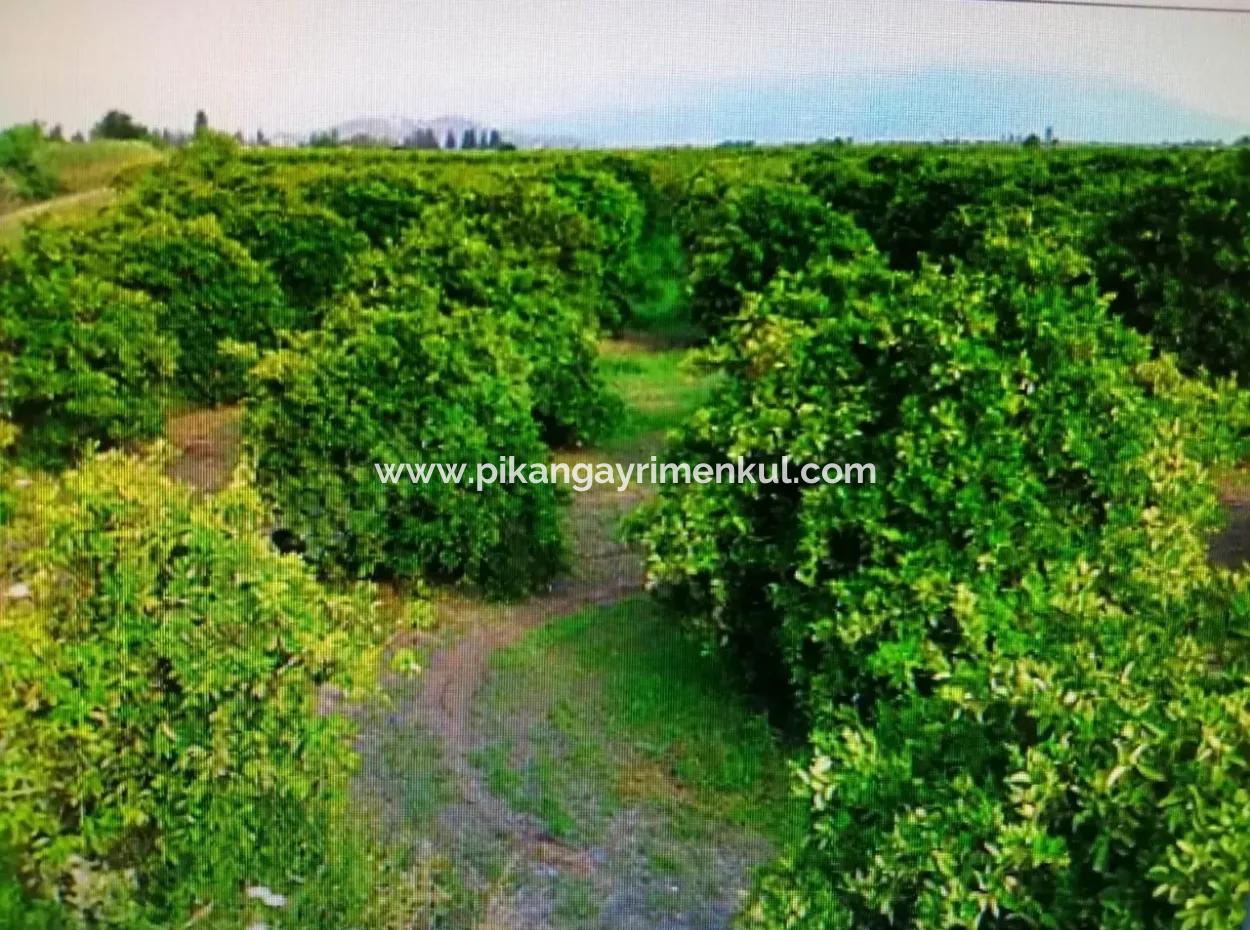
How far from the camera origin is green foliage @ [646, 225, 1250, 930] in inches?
71.0

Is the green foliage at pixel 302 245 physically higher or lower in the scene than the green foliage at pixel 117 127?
lower

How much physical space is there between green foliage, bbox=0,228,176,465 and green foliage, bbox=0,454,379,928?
0.37 meters

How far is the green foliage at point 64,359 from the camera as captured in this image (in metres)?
2.78

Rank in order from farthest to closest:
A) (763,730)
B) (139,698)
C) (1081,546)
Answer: (763,730) < (1081,546) < (139,698)

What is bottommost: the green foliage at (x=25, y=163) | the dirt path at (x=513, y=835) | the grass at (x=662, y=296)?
the dirt path at (x=513, y=835)

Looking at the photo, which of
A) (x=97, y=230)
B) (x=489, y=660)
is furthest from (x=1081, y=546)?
(x=97, y=230)

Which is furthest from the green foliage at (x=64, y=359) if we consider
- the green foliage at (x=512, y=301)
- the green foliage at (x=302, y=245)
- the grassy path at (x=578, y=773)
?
the green foliage at (x=512, y=301)

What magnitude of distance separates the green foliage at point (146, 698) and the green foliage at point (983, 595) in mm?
921

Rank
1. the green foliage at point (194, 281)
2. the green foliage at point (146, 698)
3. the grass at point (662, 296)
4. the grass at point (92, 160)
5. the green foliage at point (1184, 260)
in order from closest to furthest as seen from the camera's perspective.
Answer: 1. the green foliage at point (146, 698)
2. the grass at point (92, 160)
3. the green foliage at point (194, 281)
4. the green foliage at point (1184, 260)
5. the grass at point (662, 296)

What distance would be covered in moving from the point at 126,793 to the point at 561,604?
1468 mm

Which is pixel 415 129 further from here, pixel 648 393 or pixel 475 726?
pixel 648 393

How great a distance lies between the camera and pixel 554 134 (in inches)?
115

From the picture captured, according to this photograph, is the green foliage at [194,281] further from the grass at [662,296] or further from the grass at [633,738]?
the grass at [662,296]

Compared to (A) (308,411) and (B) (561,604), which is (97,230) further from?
(B) (561,604)
